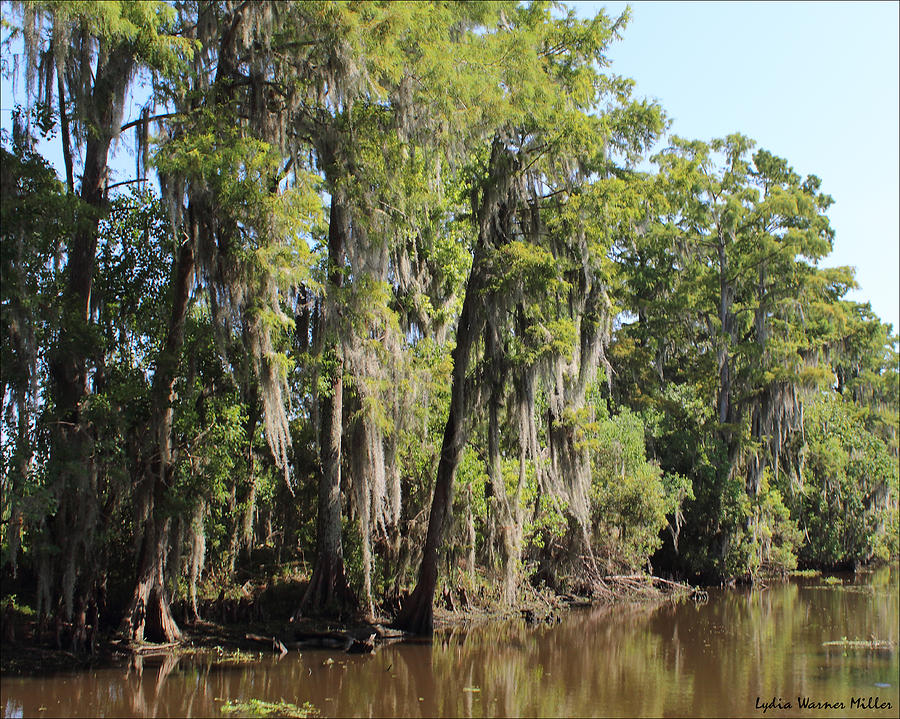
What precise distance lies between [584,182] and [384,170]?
3.75 metres

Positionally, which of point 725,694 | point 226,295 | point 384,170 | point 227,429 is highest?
point 384,170

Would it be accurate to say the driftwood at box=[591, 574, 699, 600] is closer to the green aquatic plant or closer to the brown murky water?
the brown murky water

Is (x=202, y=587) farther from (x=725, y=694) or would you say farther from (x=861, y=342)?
(x=861, y=342)

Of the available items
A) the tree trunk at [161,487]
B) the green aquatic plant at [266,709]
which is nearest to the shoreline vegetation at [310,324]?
the tree trunk at [161,487]

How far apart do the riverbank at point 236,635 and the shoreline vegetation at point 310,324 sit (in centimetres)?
8

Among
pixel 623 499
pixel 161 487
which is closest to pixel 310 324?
pixel 161 487

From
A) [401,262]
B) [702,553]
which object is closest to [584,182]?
[401,262]

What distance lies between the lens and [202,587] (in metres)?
12.8

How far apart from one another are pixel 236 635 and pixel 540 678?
15.3ft

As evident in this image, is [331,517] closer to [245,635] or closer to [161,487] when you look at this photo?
[245,635]

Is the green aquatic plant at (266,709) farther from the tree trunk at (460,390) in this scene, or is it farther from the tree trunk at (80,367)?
the tree trunk at (460,390)

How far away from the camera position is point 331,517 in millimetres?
12953

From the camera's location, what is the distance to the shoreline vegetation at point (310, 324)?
1003 centimetres
